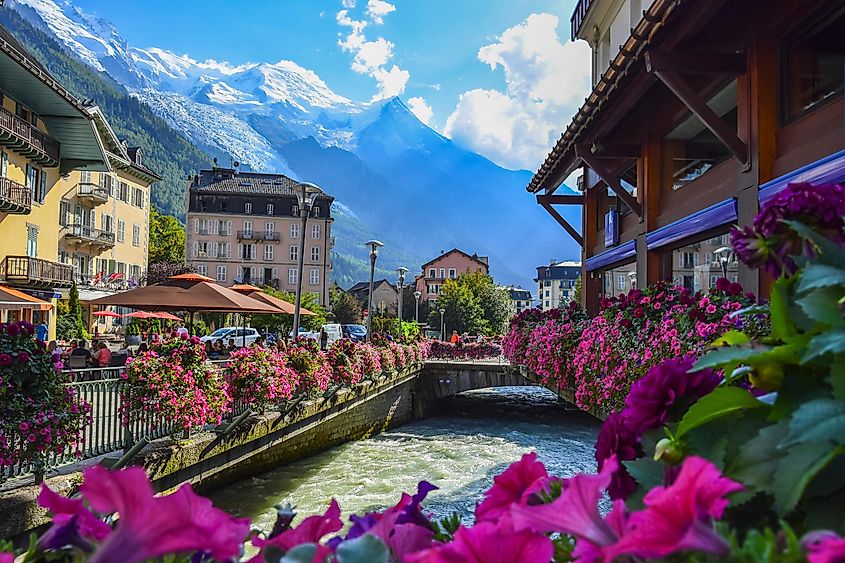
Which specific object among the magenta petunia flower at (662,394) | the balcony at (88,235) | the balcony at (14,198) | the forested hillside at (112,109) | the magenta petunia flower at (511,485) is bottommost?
the magenta petunia flower at (511,485)

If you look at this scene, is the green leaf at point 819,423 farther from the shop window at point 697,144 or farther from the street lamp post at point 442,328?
the street lamp post at point 442,328

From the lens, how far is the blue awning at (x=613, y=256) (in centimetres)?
1388

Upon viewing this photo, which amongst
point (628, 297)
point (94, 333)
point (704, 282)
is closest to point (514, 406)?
point (704, 282)

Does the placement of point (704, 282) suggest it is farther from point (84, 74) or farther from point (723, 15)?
point (84, 74)

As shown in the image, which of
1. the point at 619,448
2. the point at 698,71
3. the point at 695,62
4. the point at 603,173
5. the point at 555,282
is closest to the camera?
the point at 619,448

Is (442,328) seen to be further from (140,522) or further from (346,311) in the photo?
(140,522)

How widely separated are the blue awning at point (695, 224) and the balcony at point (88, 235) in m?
41.9

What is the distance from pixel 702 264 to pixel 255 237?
70.7m

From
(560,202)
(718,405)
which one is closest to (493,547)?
(718,405)

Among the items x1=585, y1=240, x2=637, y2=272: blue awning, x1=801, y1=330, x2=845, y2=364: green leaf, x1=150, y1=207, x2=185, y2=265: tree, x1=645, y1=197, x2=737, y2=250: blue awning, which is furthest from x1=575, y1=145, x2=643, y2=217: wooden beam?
x1=150, y1=207, x2=185, y2=265: tree

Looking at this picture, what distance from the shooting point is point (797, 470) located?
829mm

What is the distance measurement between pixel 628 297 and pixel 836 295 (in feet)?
26.2

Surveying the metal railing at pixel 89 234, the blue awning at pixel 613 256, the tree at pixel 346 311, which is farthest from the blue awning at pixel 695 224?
the tree at pixel 346 311

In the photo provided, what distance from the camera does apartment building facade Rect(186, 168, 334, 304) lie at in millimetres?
77500
